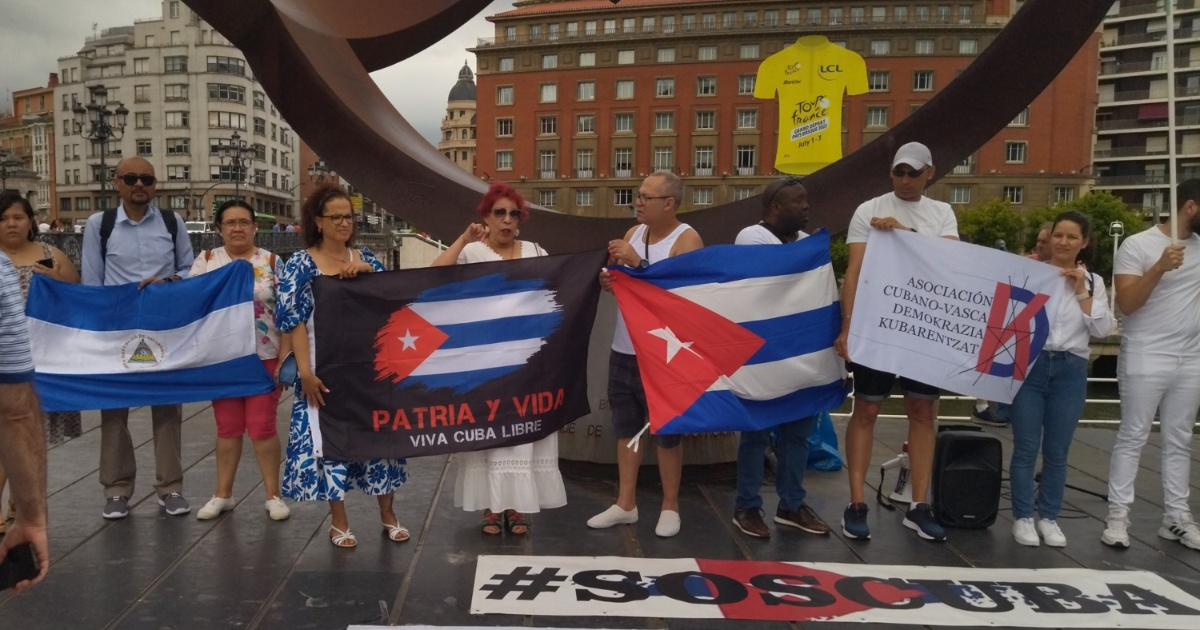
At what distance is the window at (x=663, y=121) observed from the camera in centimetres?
5709

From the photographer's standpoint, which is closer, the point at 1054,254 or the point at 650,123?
the point at 1054,254

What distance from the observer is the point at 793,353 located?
14.8 feet

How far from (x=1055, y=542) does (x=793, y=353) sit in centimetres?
162

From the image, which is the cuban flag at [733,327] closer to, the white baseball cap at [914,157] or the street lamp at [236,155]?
the white baseball cap at [914,157]

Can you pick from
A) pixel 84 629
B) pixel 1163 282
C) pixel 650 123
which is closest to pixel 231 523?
pixel 84 629

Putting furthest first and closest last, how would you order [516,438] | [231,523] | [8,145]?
[8,145] → [231,523] → [516,438]

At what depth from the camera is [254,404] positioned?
4770 mm

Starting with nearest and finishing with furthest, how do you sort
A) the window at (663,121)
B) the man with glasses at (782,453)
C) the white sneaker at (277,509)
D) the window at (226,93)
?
the man with glasses at (782,453)
the white sneaker at (277,509)
the window at (663,121)
the window at (226,93)

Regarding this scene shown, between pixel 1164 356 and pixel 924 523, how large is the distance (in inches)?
58.8

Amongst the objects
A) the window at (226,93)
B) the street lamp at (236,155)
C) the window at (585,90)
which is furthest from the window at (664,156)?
the window at (226,93)

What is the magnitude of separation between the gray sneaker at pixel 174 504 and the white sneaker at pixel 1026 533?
14.5 ft

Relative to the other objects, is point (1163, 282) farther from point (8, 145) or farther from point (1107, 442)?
point (8, 145)

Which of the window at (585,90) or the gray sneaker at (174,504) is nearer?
the gray sneaker at (174,504)

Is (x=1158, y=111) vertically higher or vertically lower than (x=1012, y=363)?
higher
